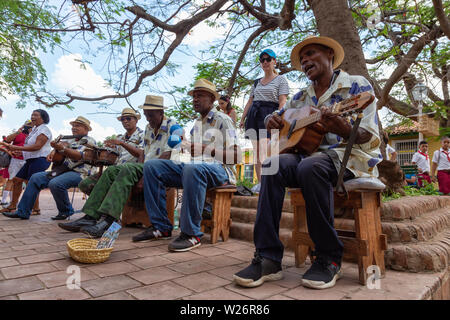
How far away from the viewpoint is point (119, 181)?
128 inches

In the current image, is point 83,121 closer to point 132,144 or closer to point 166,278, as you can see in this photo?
point 132,144

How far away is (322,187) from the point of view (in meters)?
1.87

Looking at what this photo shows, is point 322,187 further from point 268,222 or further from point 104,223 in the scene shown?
point 104,223

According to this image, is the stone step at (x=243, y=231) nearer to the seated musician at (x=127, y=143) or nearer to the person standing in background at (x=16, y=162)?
the seated musician at (x=127, y=143)

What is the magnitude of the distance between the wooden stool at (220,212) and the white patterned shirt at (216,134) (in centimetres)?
16

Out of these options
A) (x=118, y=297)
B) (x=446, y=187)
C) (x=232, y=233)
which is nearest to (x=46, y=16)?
(x=232, y=233)

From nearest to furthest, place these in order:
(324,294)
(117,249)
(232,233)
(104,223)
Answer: (324,294) < (117,249) < (104,223) < (232,233)

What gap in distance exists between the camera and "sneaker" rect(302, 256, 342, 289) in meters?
1.76

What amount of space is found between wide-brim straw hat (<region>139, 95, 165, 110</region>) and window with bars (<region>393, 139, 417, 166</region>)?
54.4 feet

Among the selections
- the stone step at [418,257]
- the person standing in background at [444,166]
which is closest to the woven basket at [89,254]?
the stone step at [418,257]

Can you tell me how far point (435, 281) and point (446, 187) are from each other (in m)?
6.73

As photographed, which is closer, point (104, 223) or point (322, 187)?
point (322, 187)

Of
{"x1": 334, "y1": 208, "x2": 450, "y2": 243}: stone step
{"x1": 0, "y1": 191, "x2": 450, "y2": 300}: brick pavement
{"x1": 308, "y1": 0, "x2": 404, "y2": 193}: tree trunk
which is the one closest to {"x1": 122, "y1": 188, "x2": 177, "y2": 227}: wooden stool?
{"x1": 0, "y1": 191, "x2": 450, "y2": 300}: brick pavement
